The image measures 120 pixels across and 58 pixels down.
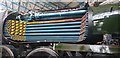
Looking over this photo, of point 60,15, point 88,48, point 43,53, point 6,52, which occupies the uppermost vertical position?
point 60,15

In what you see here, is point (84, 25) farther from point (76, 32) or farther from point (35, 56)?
point (35, 56)

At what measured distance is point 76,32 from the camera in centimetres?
734

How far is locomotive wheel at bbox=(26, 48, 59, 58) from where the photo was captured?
7516 mm

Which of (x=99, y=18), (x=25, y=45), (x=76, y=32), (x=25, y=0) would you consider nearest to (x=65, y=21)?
(x=76, y=32)

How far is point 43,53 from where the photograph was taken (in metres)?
7.78

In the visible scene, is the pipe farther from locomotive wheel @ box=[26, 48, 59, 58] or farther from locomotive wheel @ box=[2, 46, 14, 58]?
locomotive wheel @ box=[2, 46, 14, 58]

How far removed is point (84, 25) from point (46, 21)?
116cm

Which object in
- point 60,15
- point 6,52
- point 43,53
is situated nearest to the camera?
point 60,15

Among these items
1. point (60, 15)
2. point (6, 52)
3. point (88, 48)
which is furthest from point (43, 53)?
point (6, 52)

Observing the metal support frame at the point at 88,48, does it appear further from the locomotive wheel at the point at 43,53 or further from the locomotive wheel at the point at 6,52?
the locomotive wheel at the point at 6,52

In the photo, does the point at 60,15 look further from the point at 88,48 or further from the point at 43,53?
the point at 88,48

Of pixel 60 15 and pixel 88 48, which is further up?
pixel 60 15

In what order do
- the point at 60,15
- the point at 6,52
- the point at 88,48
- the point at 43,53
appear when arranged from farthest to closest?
the point at 6,52
the point at 43,53
the point at 60,15
the point at 88,48

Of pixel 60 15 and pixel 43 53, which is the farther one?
pixel 43 53
